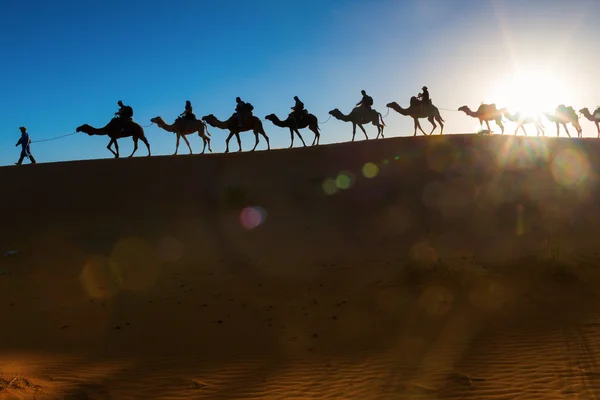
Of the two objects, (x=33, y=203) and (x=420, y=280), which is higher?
(x=33, y=203)

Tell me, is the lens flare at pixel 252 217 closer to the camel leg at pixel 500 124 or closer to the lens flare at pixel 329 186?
the lens flare at pixel 329 186

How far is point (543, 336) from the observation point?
26.0 feet

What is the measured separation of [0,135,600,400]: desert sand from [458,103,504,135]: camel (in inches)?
205

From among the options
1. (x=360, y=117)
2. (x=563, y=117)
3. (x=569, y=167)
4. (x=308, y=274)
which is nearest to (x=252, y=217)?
(x=308, y=274)

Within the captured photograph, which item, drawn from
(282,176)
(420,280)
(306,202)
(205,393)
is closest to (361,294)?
(420,280)

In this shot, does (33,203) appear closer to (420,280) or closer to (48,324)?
(48,324)

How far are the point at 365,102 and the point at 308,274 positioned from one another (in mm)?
17153

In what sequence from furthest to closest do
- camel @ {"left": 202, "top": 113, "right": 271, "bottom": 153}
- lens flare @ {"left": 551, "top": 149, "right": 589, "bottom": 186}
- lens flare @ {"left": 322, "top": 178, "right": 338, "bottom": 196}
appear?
camel @ {"left": 202, "top": 113, "right": 271, "bottom": 153} < lens flare @ {"left": 551, "top": 149, "right": 589, "bottom": 186} < lens flare @ {"left": 322, "top": 178, "right": 338, "bottom": 196}

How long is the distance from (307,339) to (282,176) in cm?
1295

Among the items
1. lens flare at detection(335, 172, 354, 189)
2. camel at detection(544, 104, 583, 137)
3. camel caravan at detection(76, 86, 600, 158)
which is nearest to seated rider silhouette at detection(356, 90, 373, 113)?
camel caravan at detection(76, 86, 600, 158)

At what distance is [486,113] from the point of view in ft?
97.2

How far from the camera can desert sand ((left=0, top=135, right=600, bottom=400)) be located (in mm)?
6660

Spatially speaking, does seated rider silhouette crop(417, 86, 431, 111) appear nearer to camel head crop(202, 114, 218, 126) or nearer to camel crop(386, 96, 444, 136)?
camel crop(386, 96, 444, 136)

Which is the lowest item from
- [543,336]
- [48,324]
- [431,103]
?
[543,336]
